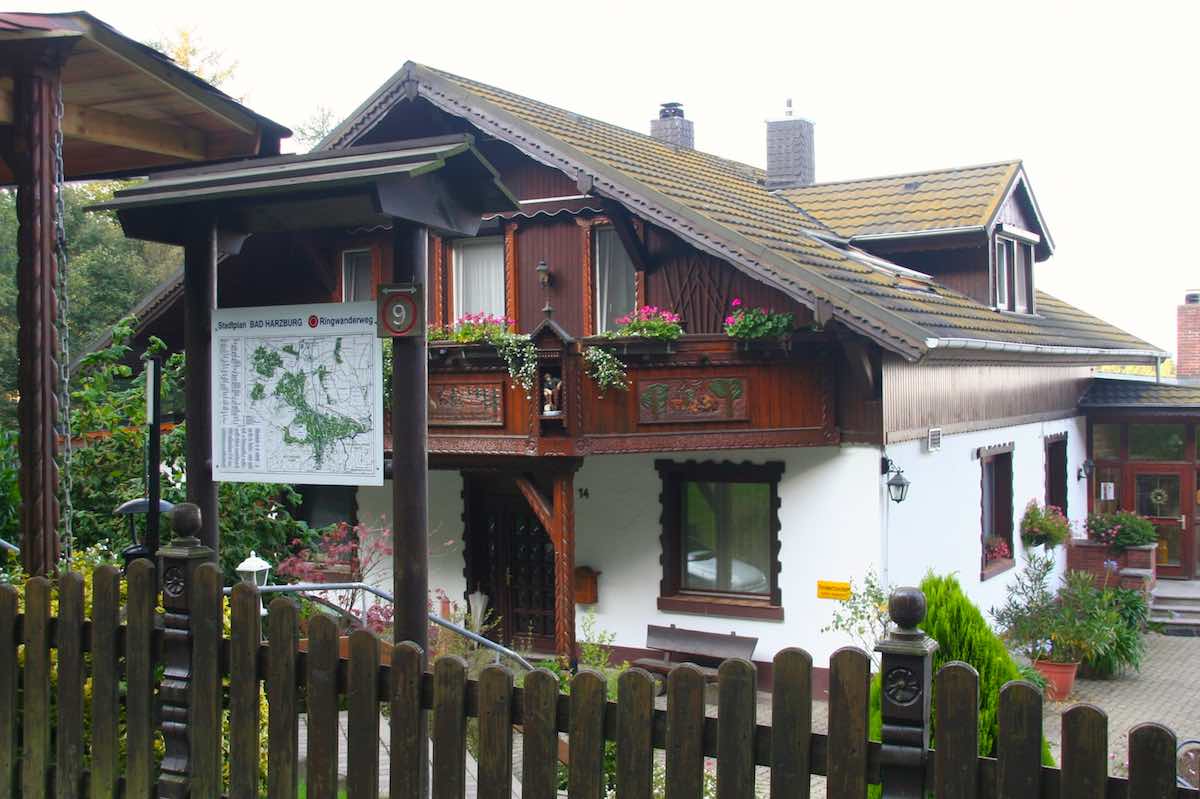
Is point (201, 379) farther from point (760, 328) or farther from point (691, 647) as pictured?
point (691, 647)

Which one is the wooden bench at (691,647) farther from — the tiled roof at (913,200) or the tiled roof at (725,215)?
the tiled roof at (913,200)

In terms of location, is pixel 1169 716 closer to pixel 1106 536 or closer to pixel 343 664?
pixel 1106 536

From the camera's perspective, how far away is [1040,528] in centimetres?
1839

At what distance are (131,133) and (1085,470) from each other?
18815 millimetres

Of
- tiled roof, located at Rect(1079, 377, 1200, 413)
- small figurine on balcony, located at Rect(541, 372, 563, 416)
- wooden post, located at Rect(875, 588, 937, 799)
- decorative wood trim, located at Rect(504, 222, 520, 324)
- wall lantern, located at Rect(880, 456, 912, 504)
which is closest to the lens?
wooden post, located at Rect(875, 588, 937, 799)

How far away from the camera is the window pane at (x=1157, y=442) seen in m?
22.2

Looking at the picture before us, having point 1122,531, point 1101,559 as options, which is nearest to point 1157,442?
point 1122,531

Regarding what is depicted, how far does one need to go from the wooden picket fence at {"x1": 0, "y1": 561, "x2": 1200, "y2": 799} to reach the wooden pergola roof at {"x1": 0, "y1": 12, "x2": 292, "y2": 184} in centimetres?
249

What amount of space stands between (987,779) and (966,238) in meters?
15.7

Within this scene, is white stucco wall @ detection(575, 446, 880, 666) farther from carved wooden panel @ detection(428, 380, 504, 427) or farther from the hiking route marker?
the hiking route marker

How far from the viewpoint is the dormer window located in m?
19.1

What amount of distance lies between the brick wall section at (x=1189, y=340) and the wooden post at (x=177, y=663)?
2773 centimetres

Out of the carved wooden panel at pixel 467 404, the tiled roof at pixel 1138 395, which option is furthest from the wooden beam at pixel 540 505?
the tiled roof at pixel 1138 395

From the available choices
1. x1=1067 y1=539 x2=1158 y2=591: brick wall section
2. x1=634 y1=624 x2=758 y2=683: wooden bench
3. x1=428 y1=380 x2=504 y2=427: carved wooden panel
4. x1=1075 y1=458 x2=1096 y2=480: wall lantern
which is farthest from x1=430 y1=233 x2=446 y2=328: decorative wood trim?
x1=1075 y1=458 x2=1096 y2=480: wall lantern
